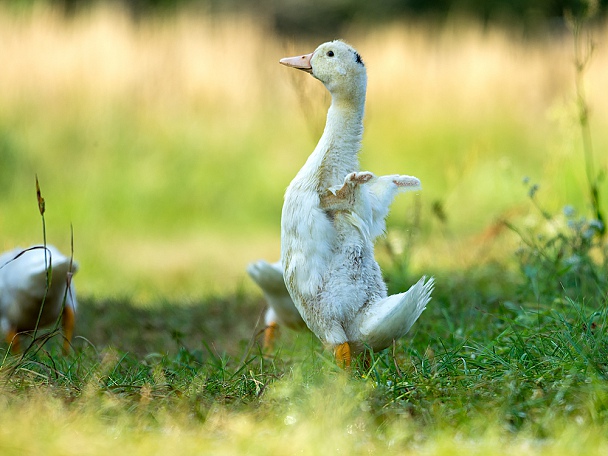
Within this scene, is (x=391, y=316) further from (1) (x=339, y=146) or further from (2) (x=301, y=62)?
(2) (x=301, y=62)

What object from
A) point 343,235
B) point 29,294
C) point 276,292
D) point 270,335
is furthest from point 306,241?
point 29,294

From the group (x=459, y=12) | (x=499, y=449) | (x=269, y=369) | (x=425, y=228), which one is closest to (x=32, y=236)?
(x=425, y=228)

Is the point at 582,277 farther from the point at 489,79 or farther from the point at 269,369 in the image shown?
the point at 489,79

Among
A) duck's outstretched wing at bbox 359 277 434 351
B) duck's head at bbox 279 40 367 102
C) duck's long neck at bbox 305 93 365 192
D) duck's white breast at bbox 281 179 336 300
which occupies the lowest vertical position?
duck's outstretched wing at bbox 359 277 434 351

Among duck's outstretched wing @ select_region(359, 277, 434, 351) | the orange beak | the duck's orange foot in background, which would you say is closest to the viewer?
duck's outstretched wing @ select_region(359, 277, 434, 351)

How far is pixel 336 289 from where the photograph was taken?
3.28 m

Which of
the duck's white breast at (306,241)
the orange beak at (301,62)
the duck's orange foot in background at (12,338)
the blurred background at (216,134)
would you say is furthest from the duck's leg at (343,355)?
the blurred background at (216,134)

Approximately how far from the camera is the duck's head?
3.46 metres

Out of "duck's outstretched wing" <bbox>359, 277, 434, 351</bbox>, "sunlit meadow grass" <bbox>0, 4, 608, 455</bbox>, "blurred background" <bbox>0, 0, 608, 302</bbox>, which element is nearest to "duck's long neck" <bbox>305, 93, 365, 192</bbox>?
"duck's outstretched wing" <bbox>359, 277, 434, 351</bbox>

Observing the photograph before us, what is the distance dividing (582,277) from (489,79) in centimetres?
658

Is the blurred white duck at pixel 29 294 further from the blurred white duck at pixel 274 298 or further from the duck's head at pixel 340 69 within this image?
the duck's head at pixel 340 69

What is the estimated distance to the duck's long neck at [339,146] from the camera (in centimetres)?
341

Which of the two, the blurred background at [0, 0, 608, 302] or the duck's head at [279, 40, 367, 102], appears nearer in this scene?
the duck's head at [279, 40, 367, 102]

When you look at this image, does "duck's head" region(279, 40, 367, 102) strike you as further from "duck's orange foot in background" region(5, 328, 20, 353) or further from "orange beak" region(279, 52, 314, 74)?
"duck's orange foot in background" region(5, 328, 20, 353)
